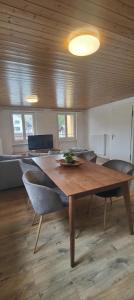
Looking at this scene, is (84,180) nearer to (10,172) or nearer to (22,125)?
(10,172)

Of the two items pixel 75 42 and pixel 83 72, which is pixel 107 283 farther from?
pixel 83 72

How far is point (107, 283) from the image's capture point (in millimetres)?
1282

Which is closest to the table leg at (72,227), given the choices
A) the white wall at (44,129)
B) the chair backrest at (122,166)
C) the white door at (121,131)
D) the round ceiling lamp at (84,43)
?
the chair backrest at (122,166)

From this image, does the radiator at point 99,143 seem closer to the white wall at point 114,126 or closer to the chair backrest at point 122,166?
the white wall at point 114,126

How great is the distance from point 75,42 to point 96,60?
70 cm

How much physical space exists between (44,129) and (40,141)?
650 millimetres

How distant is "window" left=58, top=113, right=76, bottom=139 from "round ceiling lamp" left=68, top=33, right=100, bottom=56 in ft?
17.5

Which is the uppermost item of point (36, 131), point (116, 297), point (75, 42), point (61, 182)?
point (75, 42)

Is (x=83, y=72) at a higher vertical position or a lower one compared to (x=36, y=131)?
higher

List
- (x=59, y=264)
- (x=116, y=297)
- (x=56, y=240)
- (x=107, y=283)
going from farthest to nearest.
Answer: (x=56, y=240), (x=59, y=264), (x=107, y=283), (x=116, y=297)

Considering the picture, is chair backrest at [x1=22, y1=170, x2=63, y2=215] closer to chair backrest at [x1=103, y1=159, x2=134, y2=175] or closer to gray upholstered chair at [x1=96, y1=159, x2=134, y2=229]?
gray upholstered chair at [x1=96, y1=159, x2=134, y2=229]

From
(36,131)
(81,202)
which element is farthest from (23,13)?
(36,131)

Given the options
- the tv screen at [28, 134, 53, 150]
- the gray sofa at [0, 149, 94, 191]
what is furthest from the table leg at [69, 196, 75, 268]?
the tv screen at [28, 134, 53, 150]

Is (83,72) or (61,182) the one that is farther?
(83,72)
